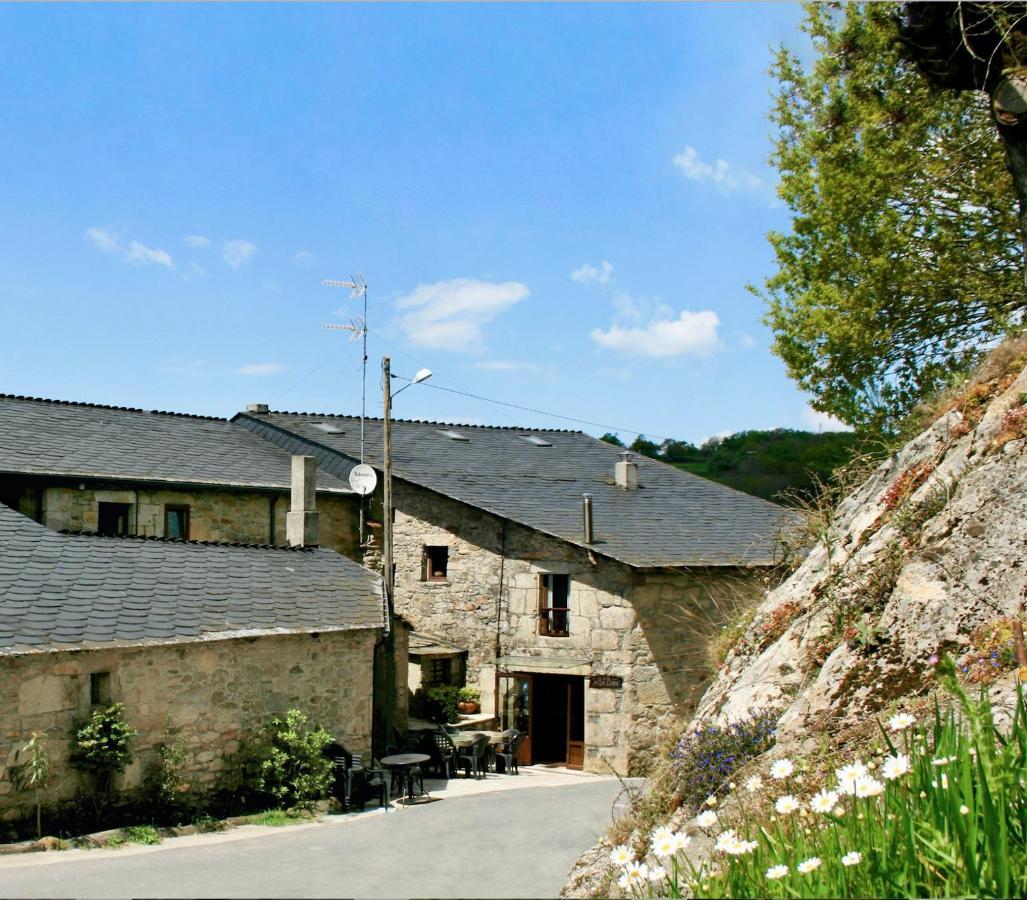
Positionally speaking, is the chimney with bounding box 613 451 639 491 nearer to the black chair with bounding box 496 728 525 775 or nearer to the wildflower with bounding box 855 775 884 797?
the black chair with bounding box 496 728 525 775

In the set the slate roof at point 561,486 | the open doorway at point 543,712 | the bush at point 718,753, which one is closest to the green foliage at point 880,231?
the slate roof at point 561,486

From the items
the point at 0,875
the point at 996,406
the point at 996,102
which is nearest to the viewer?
the point at 996,406

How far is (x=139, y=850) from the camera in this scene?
35.3 ft

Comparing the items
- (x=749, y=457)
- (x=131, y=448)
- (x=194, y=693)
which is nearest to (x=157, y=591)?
(x=194, y=693)

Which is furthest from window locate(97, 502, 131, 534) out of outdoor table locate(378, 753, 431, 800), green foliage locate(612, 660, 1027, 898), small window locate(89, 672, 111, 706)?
green foliage locate(612, 660, 1027, 898)

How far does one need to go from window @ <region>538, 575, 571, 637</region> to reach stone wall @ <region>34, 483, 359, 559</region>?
493 cm

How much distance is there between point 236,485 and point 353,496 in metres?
3.00

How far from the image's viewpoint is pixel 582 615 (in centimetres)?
1903

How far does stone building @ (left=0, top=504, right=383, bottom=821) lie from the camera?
11.3 metres

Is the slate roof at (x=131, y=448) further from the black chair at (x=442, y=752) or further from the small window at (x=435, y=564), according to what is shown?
the black chair at (x=442, y=752)

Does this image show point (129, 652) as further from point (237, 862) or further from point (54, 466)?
point (54, 466)

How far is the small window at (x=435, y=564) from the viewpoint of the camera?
2116 cm

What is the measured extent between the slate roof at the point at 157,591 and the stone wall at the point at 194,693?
0.22 metres

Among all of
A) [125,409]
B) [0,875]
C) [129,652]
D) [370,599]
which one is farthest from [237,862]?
[125,409]
